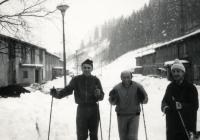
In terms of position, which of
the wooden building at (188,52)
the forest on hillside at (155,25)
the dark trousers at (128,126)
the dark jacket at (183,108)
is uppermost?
the forest on hillside at (155,25)

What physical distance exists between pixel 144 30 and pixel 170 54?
55.5m

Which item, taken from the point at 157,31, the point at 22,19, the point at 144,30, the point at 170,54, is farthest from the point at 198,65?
the point at 144,30

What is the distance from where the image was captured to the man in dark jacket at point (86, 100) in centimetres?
501

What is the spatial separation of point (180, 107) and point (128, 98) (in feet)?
4.12

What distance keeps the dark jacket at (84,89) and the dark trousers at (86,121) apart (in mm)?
148

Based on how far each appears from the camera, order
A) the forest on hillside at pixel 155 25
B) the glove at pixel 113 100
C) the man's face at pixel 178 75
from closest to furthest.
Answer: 1. the man's face at pixel 178 75
2. the glove at pixel 113 100
3. the forest on hillside at pixel 155 25

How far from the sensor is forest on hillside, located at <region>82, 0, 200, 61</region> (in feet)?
184

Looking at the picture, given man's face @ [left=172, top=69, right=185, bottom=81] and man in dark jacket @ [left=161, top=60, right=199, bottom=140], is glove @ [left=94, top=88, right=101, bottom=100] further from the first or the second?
man's face @ [left=172, top=69, right=185, bottom=81]

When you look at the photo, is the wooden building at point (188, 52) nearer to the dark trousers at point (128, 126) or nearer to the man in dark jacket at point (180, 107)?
the dark trousers at point (128, 126)

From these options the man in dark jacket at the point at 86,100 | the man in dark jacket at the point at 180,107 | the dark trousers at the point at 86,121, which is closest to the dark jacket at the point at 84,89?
the man in dark jacket at the point at 86,100

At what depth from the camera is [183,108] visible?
4098mm

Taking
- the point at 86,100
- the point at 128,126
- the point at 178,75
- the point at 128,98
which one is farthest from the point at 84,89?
the point at 178,75

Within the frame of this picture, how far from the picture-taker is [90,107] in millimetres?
5051

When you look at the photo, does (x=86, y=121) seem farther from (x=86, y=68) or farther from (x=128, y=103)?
(x=86, y=68)
